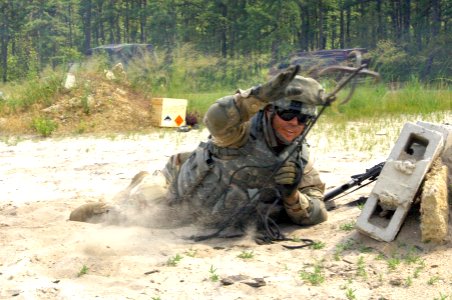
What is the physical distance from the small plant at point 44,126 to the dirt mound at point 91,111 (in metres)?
0.11

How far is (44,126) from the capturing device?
33.2 ft

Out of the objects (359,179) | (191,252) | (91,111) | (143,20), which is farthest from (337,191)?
(143,20)

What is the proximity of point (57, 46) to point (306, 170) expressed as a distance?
32.9 meters

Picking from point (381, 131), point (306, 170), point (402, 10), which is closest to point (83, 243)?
point (306, 170)

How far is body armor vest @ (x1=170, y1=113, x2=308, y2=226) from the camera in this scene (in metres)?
4.05

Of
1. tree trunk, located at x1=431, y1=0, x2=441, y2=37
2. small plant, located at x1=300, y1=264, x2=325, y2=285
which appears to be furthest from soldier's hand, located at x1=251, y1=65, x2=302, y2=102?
tree trunk, located at x1=431, y1=0, x2=441, y2=37

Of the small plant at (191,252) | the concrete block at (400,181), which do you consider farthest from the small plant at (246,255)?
the concrete block at (400,181)

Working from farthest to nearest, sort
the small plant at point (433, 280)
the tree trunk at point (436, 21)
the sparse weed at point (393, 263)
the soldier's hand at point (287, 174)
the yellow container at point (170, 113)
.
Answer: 1. the tree trunk at point (436, 21)
2. the yellow container at point (170, 113)
3. the soldier's hand at point (287, 174)
4. the sparse weed at point (393, 263)
5. the small plant at point (433, 280)

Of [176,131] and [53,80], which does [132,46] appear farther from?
[176,131]

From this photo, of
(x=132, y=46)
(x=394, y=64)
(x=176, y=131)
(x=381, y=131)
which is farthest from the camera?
(x=132, y=46)

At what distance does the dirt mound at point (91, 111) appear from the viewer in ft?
34.8

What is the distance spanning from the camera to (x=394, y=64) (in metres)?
17.5

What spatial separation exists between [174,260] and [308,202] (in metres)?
1.11

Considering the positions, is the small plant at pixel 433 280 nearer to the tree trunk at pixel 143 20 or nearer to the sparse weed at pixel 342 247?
the sparse weed at pixel 342 247
